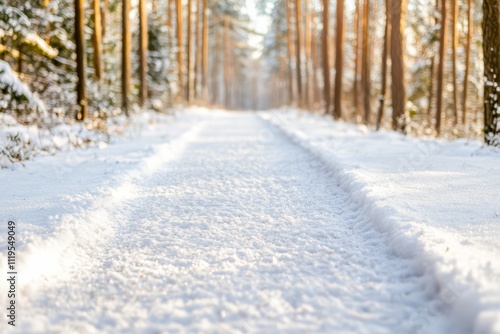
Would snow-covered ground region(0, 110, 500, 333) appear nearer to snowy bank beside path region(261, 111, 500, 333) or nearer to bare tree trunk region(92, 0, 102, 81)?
snowy bank beside path region(261, 111, 500, 333)

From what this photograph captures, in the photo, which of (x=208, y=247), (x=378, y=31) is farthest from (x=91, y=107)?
(x=378, y=31)

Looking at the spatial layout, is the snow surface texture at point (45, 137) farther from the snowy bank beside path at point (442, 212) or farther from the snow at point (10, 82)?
the snowy bank beside path at point (442, 212)

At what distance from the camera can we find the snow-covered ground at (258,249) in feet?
6.99

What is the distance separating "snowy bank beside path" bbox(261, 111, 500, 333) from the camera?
2078 millimetres

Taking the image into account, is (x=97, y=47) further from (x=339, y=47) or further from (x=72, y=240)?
(x=72, y=240)

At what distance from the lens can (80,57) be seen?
32.0 feet

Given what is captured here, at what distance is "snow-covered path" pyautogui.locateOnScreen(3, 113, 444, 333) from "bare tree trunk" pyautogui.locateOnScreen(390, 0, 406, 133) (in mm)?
7391

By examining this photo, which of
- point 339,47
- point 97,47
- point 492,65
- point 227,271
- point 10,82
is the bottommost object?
point 227,271

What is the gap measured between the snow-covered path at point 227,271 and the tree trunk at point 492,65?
3583 mm

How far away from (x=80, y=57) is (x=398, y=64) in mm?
8430

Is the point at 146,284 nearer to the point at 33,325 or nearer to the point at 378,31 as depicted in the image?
the point at 33,325

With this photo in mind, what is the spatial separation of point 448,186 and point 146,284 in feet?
11.5

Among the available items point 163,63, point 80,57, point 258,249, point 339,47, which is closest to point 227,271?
point 258,249

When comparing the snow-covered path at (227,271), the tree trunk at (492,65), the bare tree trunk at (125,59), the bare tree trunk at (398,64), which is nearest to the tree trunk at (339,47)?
the bare tree trunk at (398,64)
